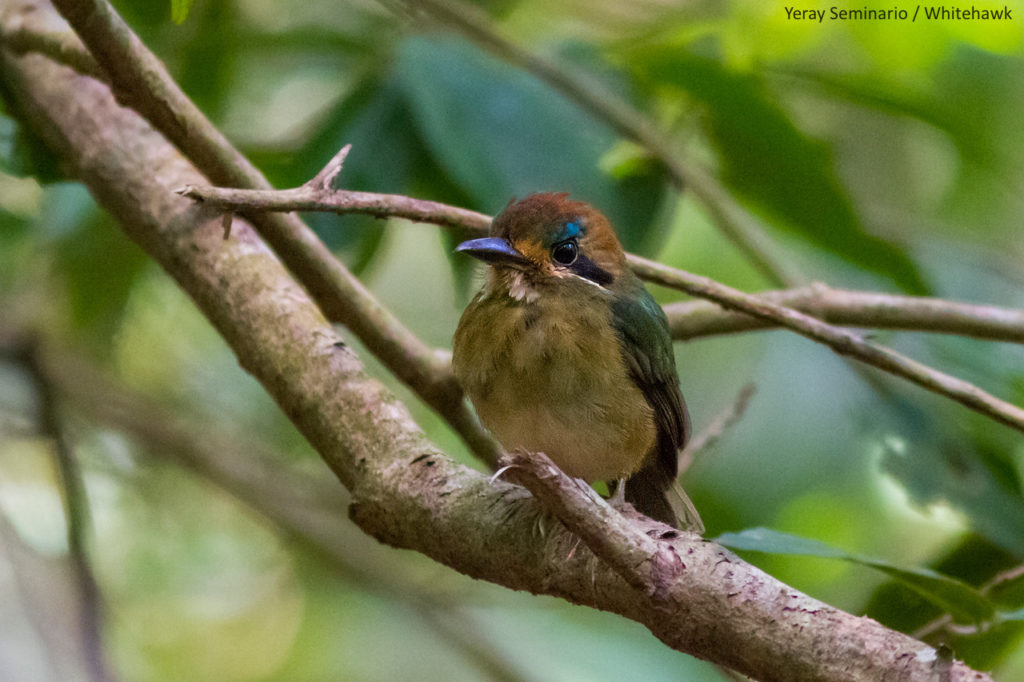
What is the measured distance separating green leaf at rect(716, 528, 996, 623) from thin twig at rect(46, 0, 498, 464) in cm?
113

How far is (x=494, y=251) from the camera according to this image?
2914 millimetres

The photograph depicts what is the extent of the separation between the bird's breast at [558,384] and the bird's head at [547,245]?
12 centimetres

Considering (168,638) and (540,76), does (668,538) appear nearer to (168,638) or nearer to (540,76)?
(540,76)

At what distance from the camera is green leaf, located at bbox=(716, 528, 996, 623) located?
2.42 metres

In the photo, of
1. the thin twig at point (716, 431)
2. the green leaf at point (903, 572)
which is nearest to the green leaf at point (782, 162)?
the thin twig at point (716, 431)

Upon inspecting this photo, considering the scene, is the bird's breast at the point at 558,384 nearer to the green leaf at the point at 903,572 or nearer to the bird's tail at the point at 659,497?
the bird's tail at the point at 659,497

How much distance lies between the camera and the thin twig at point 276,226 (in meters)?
2.67

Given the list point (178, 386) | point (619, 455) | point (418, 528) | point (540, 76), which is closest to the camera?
point (418, 528)

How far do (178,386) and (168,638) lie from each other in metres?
1.21

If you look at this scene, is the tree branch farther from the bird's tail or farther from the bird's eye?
the bird's eye

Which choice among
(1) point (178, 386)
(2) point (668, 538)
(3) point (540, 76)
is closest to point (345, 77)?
(3) point (540, 76)

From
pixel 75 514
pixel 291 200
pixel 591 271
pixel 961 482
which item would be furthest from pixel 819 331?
pixel 75 514

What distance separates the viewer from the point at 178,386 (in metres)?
5.16

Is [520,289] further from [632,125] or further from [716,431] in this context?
[632,125]
